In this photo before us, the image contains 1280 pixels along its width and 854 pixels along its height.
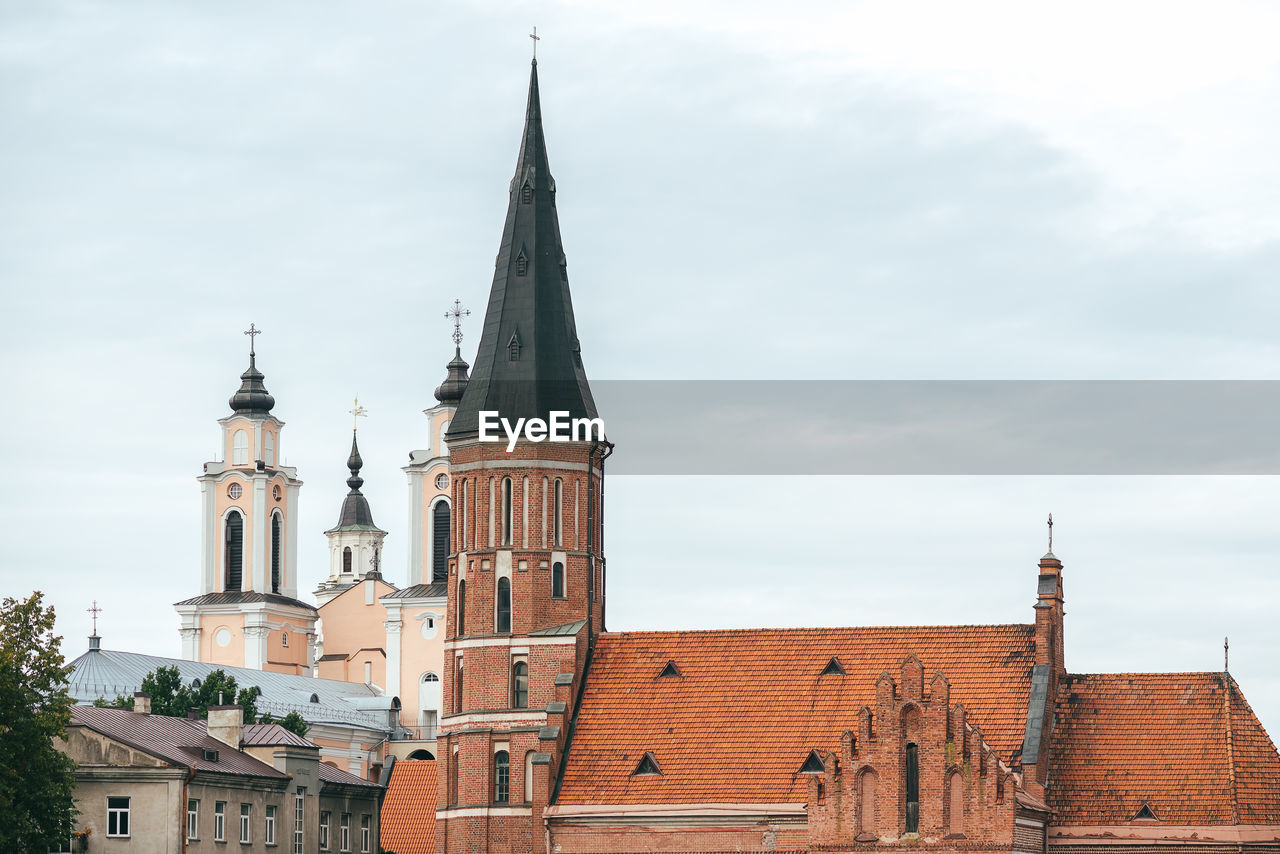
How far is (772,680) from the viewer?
270 feet

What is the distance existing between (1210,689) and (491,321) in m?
26.9

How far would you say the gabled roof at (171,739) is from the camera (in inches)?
3253

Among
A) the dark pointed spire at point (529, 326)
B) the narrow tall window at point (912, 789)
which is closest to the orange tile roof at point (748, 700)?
the narrow tall window at point (912, 789)

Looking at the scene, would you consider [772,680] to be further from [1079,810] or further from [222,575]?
[222,575]

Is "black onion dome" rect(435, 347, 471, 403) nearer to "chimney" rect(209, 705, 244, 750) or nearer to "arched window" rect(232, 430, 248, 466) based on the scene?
"arched window" rect(232, 430, 248, 466)

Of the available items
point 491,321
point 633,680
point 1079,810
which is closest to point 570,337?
point 491,321

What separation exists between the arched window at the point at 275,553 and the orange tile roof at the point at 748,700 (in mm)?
79996

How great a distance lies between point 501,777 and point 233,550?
267 ft

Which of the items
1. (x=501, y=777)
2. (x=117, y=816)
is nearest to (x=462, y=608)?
(x=501, y=777)

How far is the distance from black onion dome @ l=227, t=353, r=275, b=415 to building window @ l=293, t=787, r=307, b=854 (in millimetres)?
73391

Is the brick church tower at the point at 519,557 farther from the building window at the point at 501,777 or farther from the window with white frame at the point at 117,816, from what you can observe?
the window with white frame at the point at 117,816

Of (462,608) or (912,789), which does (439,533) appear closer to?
(462,608)

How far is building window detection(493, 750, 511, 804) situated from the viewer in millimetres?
82438

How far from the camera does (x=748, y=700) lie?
269ft
